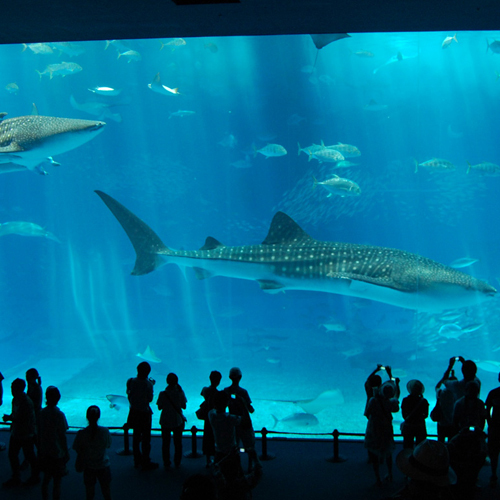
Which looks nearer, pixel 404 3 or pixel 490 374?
pixel 404 3

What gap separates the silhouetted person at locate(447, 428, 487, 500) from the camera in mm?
2367

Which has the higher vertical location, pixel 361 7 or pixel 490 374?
pixel 361 7

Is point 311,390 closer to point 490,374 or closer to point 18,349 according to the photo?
point 490,374

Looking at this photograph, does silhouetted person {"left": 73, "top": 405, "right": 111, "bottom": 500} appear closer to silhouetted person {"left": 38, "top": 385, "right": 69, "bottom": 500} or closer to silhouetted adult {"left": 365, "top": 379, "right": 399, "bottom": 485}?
silhouetted person {"left": 38, "top": 385, "right": 69, "bottom": 500}

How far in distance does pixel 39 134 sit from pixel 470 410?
4979 millimetres

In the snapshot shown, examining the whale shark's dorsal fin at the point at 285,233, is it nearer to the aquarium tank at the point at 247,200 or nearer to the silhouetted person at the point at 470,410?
the aquarium tank at the point at 247,200

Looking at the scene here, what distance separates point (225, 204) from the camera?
88.2ft

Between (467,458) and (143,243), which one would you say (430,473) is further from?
(143,243)

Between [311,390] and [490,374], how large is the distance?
17.1ft

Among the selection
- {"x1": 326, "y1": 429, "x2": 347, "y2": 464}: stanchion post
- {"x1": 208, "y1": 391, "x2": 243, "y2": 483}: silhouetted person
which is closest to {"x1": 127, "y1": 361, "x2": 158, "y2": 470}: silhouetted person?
{"x1": 208, "y1": 391, "x2": 243, "y2": 483}: silhouetted person

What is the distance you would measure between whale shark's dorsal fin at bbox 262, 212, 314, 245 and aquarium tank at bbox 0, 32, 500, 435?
6.62 ft

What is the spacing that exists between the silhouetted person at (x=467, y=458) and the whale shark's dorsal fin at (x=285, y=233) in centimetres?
430

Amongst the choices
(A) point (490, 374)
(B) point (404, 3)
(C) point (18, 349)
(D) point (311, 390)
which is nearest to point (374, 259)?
(B) point (404, 3)

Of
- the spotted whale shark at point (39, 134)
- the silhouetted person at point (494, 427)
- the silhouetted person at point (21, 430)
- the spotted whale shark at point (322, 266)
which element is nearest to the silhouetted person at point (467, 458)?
the silhouetted person at point (494, 427)
